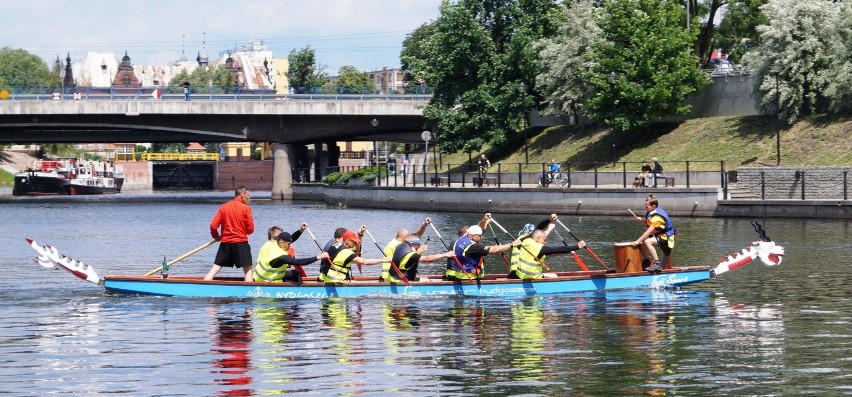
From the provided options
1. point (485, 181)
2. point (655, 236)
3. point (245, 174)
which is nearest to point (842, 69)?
point (485, 181)

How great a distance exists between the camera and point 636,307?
25.3 meters

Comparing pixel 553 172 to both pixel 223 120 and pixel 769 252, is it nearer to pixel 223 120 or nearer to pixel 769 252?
pixel 223 120

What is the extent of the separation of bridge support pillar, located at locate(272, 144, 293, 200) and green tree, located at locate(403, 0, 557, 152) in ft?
44.4

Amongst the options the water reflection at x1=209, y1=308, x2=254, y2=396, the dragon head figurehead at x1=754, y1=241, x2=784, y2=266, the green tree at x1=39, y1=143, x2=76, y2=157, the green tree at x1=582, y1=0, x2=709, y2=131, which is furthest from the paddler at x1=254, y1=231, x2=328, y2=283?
the green tree at x1=39, y1=143, x2=76, y2=157

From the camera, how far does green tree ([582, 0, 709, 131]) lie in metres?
69.1

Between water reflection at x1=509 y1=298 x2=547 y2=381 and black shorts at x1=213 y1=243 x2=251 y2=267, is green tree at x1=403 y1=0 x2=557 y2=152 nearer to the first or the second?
black shorts at x1=213 y1=243 x2=251 y2=267

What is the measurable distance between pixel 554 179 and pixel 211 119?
102 ft

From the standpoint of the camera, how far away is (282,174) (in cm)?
9212

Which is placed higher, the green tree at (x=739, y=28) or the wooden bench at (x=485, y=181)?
the green tree at (x=739, y=28)

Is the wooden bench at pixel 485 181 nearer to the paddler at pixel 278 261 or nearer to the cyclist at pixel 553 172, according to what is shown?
the cyclist at pixel 553 172

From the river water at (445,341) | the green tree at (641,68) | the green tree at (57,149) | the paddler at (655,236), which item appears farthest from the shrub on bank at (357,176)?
the green tree at (57,149)

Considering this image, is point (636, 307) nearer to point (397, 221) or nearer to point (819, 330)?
→ point (819, 330)

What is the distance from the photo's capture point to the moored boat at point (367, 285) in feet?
85.3

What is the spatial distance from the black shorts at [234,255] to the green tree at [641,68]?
44096 millimetres
